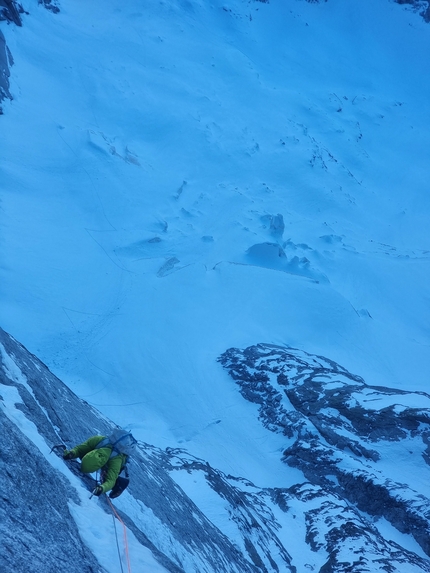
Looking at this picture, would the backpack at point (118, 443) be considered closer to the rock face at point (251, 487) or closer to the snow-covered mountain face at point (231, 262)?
the rock face at point (251, 487)

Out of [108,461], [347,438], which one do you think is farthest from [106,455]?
[347,438]

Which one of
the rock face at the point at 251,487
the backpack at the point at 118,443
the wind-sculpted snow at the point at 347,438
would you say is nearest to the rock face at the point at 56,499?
the rock face at the point at 251,487

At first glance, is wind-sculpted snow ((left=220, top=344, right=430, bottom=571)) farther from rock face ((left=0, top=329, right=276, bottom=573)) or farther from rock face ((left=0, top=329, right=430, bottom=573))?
rock face ((left=0, top=329, right=276, bottom=573))

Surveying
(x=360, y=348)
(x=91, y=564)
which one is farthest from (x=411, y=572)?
(x=360, y=348)

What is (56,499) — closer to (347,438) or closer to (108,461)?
(108,461)

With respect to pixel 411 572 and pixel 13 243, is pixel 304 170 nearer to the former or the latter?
pixel 13 243

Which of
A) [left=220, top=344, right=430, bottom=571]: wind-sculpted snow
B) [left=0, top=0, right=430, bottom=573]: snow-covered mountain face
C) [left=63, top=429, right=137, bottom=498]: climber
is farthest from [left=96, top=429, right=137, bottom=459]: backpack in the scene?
[left=220, top=344, right=430, bottom=571]: wind-sculpted snow
